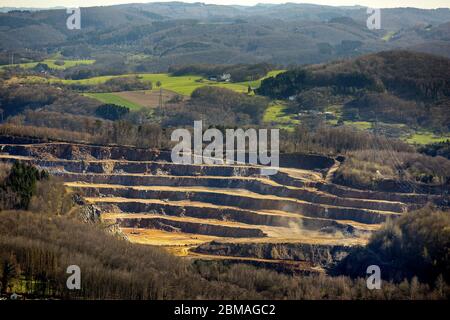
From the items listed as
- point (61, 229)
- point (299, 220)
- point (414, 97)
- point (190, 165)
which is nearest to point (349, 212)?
point (299, 220)

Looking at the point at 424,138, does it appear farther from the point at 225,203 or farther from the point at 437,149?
the point at 225,203

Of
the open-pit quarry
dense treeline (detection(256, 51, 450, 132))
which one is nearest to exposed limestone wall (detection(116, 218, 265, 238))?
the open-pit quarry

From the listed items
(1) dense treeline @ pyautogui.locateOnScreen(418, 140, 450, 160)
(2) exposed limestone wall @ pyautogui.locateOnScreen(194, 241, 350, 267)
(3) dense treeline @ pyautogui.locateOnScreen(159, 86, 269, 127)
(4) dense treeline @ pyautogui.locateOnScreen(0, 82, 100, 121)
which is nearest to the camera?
(2) exposed limestone wall @ pyautogui.locateOnScreen(194, 241, 350, 267)

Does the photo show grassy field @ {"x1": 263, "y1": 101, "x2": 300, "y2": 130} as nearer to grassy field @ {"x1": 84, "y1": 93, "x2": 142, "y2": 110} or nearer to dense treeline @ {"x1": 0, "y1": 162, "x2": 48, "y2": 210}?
grassy field @ {"x1": 84, "y1": 93, "x2": 142, "y2": 110}

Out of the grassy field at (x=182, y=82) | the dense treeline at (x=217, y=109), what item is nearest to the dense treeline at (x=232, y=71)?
the grassy field at (x=182, y=82)

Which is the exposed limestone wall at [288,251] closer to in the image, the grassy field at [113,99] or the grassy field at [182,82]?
the grassy field at [113,99]

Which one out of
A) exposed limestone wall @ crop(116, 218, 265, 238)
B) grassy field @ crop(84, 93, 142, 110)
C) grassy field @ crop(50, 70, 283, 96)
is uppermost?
grassy field @ crop(50, 70, 283, 96)
